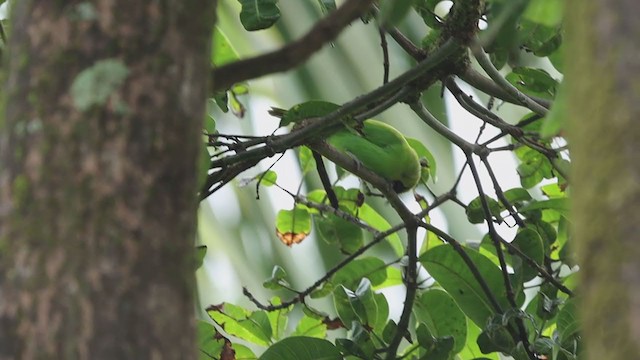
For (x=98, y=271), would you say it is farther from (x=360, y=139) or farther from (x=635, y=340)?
(x=360, y=139)

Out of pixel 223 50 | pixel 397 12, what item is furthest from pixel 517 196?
pixel 397 12

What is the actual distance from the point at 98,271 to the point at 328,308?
6.17 ft

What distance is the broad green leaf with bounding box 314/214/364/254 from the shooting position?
0.99 m

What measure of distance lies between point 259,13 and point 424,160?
39cm

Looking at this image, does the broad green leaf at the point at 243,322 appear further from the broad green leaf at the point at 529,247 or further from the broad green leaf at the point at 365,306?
the broad green leaf at the point at 529,247

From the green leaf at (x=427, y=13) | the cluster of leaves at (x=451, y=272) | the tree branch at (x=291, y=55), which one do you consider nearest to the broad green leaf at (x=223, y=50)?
the cluster of leaves at (x=451, y=272)

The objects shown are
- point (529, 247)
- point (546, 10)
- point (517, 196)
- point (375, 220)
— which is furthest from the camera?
point (375, 220)

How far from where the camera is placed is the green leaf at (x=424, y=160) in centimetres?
111

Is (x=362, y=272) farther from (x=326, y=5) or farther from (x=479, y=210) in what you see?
A: (x=326, y=5)

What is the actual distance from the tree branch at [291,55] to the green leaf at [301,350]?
48 cm

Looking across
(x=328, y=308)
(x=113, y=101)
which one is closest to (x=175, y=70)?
(x=113, y=101)

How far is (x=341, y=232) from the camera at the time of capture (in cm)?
100

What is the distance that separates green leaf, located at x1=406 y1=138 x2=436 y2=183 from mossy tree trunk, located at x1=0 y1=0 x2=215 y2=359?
81cm

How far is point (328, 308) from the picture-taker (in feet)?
7.01
